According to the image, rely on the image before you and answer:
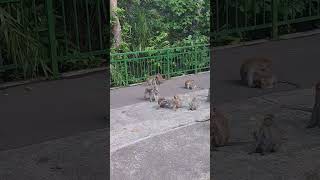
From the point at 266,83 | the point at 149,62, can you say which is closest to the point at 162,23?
the point at 149,62

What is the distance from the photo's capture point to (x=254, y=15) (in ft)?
24.6

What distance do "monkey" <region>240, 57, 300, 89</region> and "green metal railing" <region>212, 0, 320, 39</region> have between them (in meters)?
1.62

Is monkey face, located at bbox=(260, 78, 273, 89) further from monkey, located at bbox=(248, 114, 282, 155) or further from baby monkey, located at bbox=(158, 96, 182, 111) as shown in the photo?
baby monkey, located at bbox=(158, 96, 182, 111)

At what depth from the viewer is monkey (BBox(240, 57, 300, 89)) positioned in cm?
539

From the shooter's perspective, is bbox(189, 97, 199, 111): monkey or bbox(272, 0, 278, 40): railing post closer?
bbox(189, 97, 199, 111): monkey

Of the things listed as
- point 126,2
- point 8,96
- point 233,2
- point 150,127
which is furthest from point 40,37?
point 126,2

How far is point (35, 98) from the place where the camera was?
545 centimetres

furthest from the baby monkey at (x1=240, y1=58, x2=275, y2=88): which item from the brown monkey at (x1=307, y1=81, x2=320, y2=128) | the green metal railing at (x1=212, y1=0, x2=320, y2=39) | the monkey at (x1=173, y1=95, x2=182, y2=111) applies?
the monkey at (x1=173, y1=95, x2=182, y2=111)

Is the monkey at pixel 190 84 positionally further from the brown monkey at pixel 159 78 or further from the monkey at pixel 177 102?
the brown monkey at pixel 159 78

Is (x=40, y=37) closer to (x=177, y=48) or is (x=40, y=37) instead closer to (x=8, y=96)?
(x=8, y=96)

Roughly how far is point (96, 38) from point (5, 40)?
0.85 m

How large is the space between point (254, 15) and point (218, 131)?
368 cm

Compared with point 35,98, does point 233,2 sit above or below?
above

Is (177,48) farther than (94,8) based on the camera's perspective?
No
